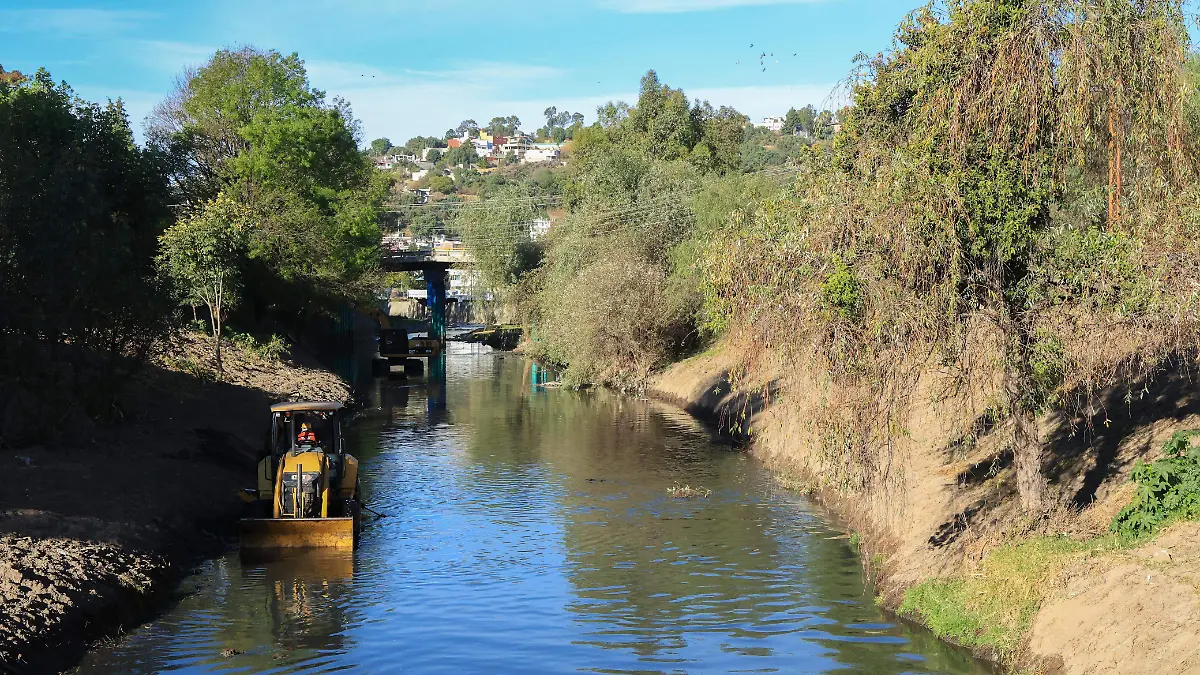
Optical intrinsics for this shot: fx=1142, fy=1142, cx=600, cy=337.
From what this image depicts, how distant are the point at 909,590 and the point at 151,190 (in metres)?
36.4

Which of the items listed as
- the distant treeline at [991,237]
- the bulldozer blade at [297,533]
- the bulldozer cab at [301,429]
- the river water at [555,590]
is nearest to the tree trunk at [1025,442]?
the distant treeline at [991,237]

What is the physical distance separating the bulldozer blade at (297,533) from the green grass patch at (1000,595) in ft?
34.9

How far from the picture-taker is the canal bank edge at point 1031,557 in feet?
46.9

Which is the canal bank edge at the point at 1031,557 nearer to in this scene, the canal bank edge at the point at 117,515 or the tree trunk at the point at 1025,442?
the tree trunk at the point at 1025,442

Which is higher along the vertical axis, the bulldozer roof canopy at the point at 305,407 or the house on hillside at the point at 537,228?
the house on hillside at the point at 537,228

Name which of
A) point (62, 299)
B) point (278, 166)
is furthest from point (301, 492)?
point (278, 166)

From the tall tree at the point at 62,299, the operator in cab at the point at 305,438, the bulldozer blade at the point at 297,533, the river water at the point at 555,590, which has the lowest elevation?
the river water at the point at 555,590

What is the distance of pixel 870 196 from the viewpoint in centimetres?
1706

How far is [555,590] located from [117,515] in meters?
8.50

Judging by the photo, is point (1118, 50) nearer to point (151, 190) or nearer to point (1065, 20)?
point (1065, 20)

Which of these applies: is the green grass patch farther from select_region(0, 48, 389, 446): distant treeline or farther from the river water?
select_region(0, 48, 389, 446): distant treeline

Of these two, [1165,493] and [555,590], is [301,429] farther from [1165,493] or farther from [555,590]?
[1165,493]

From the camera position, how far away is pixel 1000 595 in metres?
16.6

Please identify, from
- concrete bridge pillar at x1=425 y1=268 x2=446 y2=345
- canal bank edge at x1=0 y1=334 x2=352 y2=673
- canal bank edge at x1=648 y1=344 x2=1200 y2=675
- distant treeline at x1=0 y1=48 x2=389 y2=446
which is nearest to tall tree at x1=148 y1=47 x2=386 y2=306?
distant treeline at x1=0 y1=48 x2=389 y2=446
